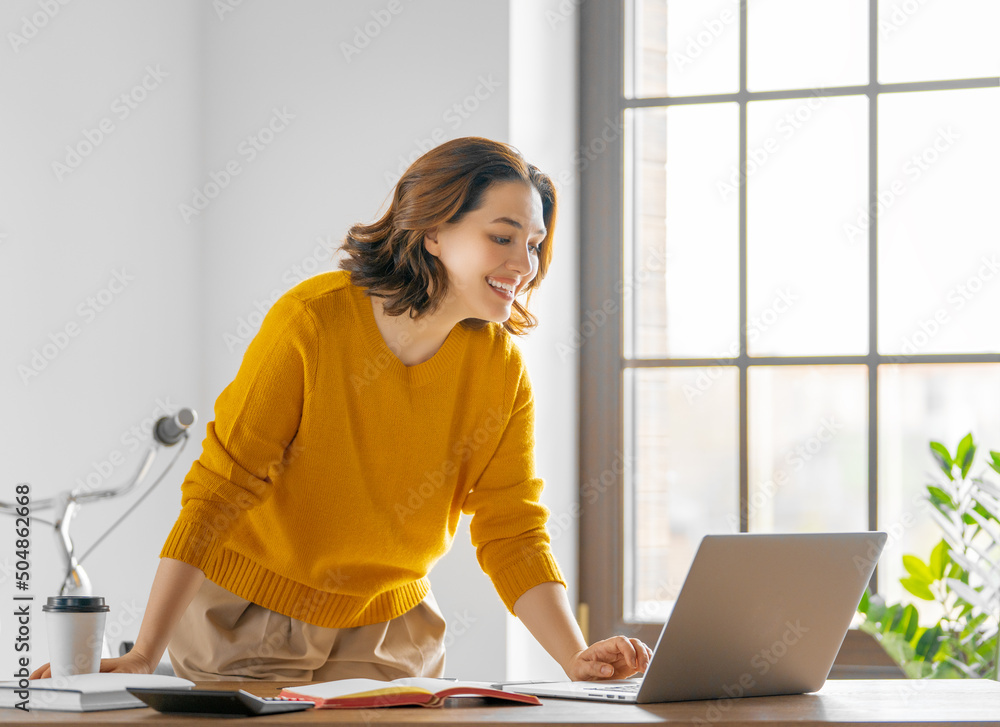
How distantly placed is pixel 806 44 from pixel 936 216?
1.74 ft

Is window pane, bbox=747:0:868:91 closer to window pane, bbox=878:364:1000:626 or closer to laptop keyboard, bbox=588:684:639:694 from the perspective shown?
window pane, bbox=878:364:1000:626

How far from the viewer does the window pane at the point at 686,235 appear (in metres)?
2.57

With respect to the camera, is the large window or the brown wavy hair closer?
the brown wavy hair

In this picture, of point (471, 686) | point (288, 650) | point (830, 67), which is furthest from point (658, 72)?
point (471, 686)

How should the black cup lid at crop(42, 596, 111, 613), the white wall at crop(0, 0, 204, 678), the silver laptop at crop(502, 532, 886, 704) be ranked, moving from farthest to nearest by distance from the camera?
the white wall at crop(0, 0, 204, 678)
the black cup lid at crop(42, 596, 111, 613)
the silver laptop at crop(502, 532, 886, 704)

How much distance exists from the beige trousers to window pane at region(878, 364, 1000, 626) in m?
1.43

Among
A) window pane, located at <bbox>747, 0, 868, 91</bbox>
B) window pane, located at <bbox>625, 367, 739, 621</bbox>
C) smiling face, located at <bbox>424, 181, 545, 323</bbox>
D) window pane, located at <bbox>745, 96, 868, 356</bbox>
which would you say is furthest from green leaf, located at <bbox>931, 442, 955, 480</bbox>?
smiling face, located at <bbox>424, 181, 545, 323</bbox>

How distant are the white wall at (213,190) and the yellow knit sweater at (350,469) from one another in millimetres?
713

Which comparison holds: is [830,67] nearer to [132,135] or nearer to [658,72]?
[658,72]

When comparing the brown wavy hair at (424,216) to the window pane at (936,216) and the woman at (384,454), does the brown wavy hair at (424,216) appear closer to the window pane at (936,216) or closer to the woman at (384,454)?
the woman at (384,454)

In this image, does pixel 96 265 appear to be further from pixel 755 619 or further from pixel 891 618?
pixel 891 618

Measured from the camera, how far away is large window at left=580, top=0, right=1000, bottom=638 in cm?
246

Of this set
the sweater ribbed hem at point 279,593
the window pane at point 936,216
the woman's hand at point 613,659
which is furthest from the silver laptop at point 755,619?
the window pane at point 936,216

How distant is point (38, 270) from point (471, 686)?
4.56 feet
